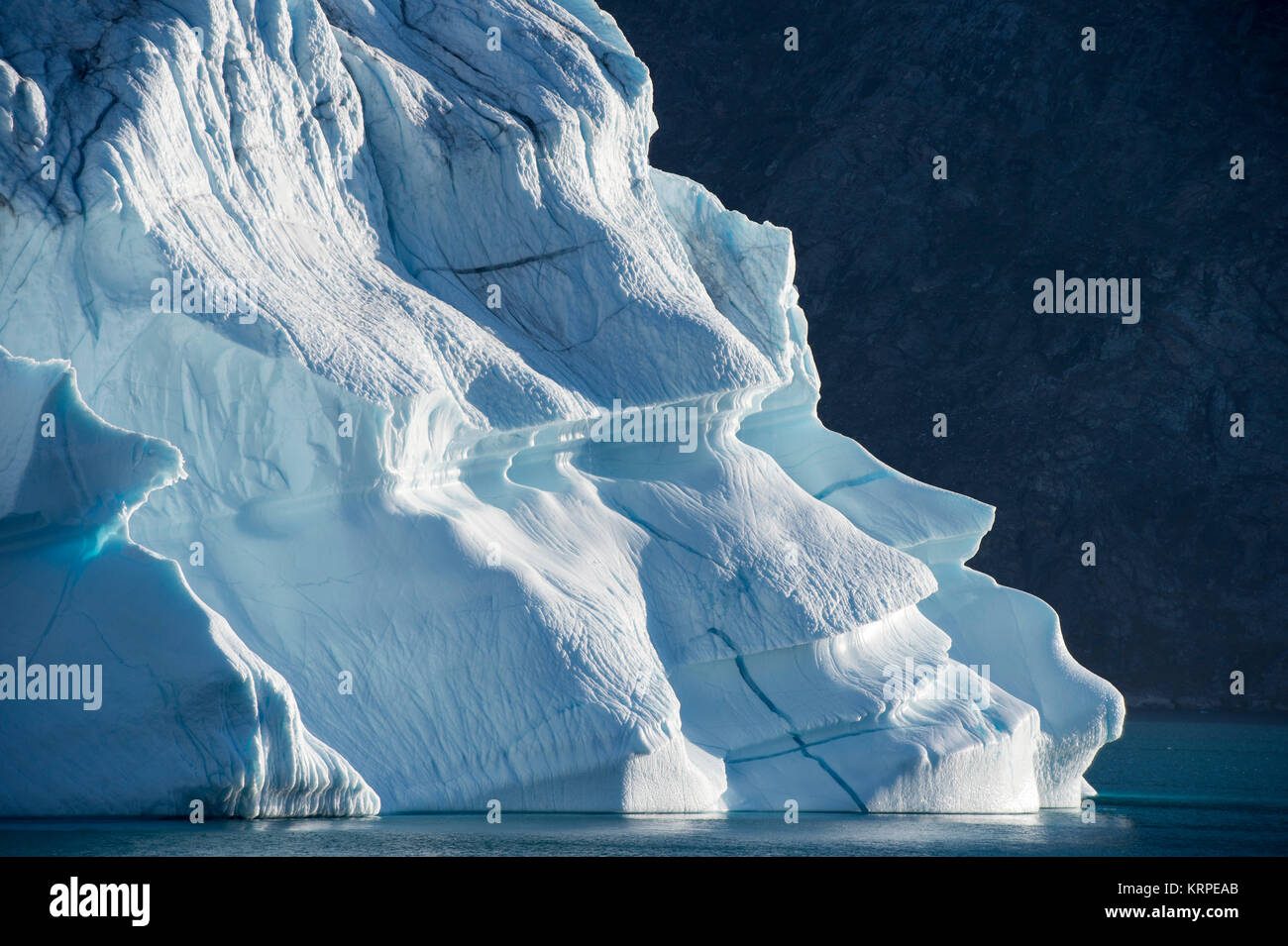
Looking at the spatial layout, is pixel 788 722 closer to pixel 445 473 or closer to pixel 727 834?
pixel 727 834

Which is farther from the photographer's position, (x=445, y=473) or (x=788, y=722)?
(x=788, y=722)

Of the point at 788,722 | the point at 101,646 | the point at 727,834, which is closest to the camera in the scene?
the point at 101,646

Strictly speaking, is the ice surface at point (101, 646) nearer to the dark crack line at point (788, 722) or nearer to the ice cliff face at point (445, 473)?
the ice cliff face at point (445, 473)

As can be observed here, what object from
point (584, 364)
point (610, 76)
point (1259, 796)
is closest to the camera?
point (584, 364)

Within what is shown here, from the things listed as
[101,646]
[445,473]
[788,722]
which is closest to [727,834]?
[788,722]

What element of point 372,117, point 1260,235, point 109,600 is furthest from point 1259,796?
point 1260,235

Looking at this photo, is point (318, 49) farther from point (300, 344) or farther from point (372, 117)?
point (300, 344)
